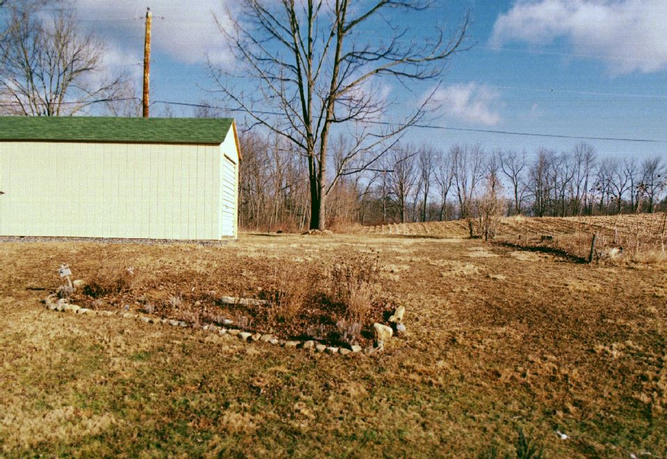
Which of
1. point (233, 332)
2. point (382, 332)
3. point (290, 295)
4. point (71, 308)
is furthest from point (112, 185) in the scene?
point (382, 332)

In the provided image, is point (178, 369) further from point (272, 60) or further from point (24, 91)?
point (24, 91)

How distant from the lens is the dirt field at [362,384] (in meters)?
2.81

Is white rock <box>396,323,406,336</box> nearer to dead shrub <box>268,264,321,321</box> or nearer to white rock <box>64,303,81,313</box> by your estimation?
dead shrub <box>268,264,321,321</box>

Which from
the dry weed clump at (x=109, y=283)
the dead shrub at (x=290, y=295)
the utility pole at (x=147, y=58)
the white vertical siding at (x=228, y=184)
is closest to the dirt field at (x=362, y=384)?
the dry weed clump at (x=109, y=283)

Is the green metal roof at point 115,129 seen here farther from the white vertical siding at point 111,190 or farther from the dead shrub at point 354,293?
the dead shrub at point 354,293

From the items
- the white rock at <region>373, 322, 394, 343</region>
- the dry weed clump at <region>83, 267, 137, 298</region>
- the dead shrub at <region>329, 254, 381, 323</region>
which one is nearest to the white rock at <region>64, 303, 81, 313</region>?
the dry weed clump at <region>83, 267, 137, 298</region>

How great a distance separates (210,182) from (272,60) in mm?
10403

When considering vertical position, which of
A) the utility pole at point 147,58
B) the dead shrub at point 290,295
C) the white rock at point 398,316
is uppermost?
the utility pole at point 147,58

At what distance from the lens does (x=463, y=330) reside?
16.8 feet

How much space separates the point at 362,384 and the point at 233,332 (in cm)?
192

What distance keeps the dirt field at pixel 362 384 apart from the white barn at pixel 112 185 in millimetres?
A: 4605

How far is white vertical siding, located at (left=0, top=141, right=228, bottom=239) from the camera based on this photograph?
1105 centimetres

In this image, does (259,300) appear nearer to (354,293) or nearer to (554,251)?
(354,293)

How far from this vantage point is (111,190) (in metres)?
11.1
